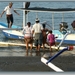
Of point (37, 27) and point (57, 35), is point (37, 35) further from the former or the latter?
point (57, 35)

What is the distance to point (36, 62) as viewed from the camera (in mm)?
15266

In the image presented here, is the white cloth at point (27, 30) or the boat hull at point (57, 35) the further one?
the boat hull at point (57, 35)

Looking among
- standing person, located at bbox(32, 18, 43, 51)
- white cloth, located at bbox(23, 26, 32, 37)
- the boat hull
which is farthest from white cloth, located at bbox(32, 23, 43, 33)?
the boat hull

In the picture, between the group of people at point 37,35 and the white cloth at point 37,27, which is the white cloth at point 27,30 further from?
the white cloth at point 37,27

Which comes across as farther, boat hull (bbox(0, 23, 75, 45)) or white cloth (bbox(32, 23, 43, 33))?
boat hull (bbox(0, 23, 75, 45))

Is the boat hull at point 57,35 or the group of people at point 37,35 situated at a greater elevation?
the group of people at point 37,35

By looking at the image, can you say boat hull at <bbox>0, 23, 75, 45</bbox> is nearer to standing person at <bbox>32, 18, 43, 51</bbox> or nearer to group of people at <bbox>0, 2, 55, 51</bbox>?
group of people at <bbox>0, 2, 55, 51</bbox>

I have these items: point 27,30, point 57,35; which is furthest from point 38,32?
point 57,35

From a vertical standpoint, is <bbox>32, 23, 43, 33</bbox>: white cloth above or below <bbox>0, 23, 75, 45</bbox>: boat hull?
above

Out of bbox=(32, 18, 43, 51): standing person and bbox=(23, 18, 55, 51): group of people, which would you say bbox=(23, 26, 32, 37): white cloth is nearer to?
bbox=(23, 18, 55, 51): group of people

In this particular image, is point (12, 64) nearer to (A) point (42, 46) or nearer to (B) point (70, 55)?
(B) point (70, 55)

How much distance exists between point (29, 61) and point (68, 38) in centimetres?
697

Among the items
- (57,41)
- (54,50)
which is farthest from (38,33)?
(57,41)

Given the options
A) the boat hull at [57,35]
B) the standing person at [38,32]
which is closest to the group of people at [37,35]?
the standing person at [38,32]
